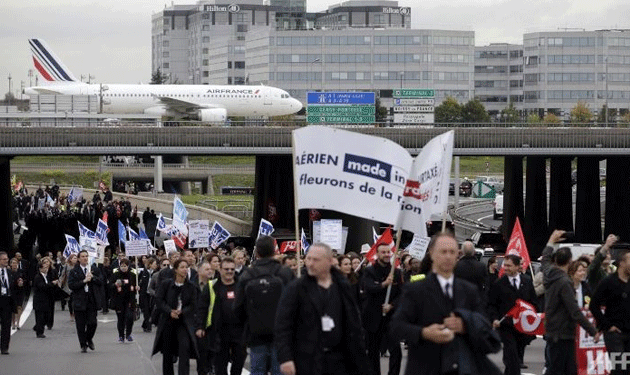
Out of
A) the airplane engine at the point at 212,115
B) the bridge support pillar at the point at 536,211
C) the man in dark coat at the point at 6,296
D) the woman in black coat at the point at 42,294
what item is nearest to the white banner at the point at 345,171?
the man in dark coat at the point at 6,296

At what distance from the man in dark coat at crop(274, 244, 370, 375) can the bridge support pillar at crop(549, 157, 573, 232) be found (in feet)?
172

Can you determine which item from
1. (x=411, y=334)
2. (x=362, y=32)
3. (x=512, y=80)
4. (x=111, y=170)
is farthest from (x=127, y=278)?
(x=512, y=80)

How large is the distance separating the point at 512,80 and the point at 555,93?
13.9m

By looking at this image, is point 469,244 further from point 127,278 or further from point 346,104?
point 346,104

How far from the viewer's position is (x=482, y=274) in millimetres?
16000

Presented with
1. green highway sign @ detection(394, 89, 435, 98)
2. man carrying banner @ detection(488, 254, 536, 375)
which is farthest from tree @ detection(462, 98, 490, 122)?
man carrying banner @ detection(488, 254, 536, 375)

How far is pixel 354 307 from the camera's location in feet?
37.2

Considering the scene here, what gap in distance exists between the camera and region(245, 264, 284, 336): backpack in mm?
13688

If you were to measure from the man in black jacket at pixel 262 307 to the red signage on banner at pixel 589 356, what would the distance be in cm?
281

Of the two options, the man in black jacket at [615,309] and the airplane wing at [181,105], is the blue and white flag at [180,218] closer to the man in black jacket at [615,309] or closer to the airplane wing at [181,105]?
the man in black jacket at [615,309]

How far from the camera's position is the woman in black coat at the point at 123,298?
2584 centimetres

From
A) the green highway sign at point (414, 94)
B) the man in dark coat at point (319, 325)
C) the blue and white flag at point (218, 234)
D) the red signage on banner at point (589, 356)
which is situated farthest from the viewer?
the green highway sign at point (414, 94)

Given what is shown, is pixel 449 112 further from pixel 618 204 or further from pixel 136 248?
pixel 136 248

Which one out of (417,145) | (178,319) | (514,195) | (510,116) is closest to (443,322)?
(178,319)
